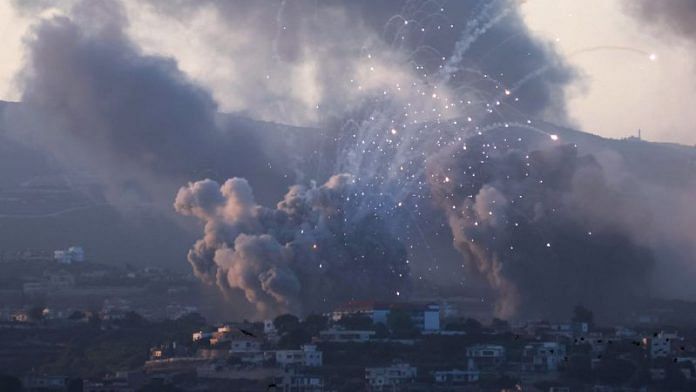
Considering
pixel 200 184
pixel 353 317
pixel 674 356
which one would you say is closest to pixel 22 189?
pixel 200 184

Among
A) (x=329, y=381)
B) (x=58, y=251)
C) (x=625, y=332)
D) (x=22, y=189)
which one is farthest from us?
(x=22, y=189)

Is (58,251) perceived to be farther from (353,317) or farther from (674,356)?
(674,356)

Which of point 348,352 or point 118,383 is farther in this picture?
point 348,352

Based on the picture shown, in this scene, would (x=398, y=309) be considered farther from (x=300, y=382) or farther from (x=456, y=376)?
(x=300, y=382)

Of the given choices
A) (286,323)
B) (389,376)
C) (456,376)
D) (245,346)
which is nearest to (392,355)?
(456,376)

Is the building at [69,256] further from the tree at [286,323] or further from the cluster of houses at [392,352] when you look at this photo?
the tree at [286,323]

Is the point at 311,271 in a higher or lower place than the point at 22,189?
lower

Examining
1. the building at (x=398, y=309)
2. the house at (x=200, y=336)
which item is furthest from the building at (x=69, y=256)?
the building at (x=398, y=309)
